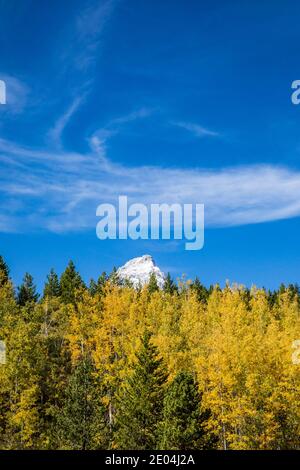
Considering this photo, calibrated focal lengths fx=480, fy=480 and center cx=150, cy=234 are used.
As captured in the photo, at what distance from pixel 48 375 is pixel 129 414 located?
63.4ft

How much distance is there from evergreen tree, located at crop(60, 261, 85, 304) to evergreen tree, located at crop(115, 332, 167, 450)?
177ft

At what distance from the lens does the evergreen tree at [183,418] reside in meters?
37.1

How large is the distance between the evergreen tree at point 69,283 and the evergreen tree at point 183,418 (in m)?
59.2

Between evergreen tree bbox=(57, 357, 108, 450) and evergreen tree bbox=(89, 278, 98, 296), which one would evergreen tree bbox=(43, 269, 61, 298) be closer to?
evergreen tree bbox=(89, 278, 98, 296)

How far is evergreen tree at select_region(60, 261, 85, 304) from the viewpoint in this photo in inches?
3972

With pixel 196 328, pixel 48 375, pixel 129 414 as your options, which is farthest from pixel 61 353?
pixel 129 414

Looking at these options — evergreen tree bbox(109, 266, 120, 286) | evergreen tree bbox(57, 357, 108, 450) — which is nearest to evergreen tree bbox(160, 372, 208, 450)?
evergreen tree bbox(57, 357, 108, 450)

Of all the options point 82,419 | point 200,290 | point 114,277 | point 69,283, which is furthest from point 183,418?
point 200,290

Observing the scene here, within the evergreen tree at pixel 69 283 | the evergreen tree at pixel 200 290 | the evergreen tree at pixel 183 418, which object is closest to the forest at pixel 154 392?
the evergreen tree at pixel 183 418

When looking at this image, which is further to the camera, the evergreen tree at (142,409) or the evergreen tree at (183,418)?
the evergreen tree at (142,409)

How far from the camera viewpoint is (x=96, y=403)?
138 ft

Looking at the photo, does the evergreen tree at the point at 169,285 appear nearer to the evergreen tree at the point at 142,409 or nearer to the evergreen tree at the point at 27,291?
the evergreen tree at the point at 27,291

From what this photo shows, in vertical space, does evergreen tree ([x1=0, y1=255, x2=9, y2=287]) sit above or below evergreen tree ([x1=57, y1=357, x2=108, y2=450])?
above
